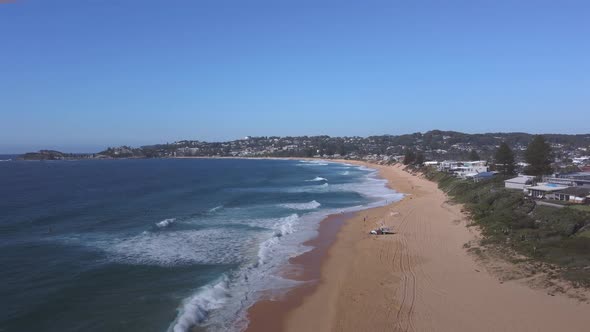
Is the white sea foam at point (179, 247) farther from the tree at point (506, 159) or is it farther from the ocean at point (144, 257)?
the tree at point (506, 159)

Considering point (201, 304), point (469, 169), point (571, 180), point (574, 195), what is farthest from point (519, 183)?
point (201, 304)

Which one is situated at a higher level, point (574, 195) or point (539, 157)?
point (539, 157)

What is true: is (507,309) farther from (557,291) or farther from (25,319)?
(25,319)

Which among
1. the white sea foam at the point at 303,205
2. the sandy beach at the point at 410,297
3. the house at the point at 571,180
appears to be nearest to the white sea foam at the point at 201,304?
the sandy beach at the point at 410,297

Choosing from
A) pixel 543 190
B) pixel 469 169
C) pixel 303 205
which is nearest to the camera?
pixel 543 190

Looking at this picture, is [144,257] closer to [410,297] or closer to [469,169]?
[410,297]
